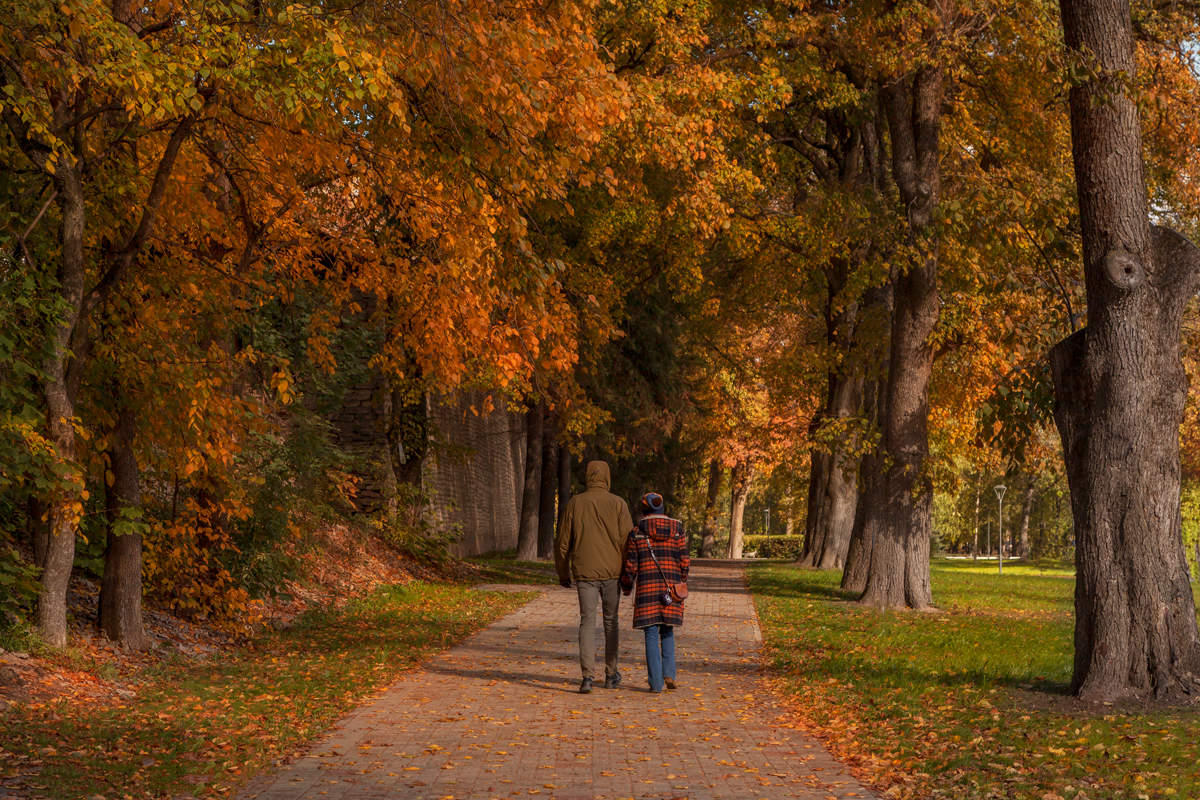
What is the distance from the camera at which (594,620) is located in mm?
11250

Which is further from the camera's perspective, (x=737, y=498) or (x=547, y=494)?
(x=737, y=498)

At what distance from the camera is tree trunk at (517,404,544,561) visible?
31.8m

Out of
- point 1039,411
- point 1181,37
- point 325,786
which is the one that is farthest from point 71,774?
point 1181,37

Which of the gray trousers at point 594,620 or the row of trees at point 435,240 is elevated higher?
the row of trees at point 435,240

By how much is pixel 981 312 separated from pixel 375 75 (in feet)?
49.0

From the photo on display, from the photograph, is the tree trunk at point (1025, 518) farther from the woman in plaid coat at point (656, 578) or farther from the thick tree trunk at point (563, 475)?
the woman in plaid coat at point (656, 578)

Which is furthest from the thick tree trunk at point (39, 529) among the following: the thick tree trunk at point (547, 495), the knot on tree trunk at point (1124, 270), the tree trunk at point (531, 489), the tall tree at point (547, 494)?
the thick tree trunk at point (547, 495)

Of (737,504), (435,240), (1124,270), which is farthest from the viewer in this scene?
(737,504)

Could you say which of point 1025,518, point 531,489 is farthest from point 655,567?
point 1025,518

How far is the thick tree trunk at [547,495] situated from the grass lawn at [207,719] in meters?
18.5

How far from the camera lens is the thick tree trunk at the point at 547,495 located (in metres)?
33.7

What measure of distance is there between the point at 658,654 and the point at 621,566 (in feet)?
2.65

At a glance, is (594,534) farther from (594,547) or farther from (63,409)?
(63,409)

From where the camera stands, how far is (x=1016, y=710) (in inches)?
388
